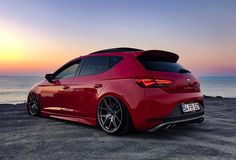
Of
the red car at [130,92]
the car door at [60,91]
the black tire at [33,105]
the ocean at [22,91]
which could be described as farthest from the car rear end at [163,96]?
the ocean at [22,91]

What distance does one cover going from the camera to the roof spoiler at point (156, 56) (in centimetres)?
580

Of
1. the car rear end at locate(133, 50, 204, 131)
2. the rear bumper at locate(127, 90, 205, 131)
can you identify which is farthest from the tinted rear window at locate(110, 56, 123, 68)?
the rear bumper at locate(127, 90, 205, 131)

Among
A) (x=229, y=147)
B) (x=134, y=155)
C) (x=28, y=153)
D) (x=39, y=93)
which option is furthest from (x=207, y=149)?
(x=39, y=93)

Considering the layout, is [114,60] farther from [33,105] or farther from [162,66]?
[33,105]

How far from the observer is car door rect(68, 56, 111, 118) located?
613cm

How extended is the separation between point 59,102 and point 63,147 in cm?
251

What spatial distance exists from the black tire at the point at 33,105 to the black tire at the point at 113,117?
2.75m

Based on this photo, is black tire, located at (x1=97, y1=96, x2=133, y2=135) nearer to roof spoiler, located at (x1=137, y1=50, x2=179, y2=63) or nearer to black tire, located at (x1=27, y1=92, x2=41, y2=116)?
roof spoiler, located at (x1=137, y1=50, x2=179, y2=63)

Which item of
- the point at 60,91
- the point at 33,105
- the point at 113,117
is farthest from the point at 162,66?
the point at 33,105

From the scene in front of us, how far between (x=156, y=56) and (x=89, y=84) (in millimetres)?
1516

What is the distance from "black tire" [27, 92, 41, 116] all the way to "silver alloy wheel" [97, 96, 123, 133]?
108 inches

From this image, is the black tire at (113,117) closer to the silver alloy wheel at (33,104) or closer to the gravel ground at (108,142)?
the gravel ground at (108,142)

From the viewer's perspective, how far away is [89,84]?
634 centimetres

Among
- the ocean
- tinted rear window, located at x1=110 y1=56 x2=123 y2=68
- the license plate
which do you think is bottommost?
the ocean
